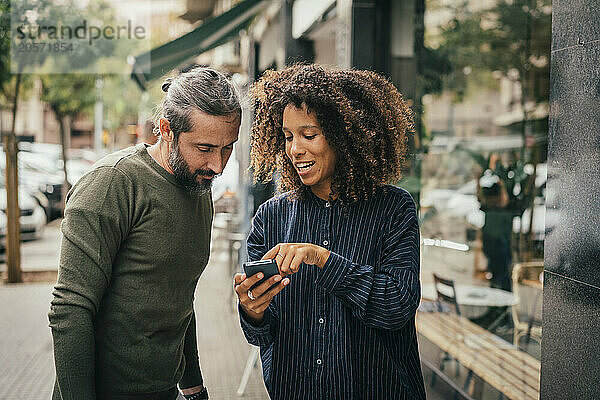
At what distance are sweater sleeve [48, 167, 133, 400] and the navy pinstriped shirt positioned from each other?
45cm

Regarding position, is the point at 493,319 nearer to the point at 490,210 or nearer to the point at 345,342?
the point at 490,210

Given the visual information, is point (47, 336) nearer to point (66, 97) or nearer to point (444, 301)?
point (66, 97)

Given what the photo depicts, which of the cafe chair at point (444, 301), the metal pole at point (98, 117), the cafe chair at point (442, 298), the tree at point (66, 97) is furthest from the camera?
the metal pole at point (98, 117)

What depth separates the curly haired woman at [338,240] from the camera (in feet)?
6.52

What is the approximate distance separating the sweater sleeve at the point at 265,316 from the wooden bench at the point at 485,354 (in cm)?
198

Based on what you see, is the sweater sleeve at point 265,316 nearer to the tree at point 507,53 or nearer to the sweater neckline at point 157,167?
the sweater neckline at point 157,167

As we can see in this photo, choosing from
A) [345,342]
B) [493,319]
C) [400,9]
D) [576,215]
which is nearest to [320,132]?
[345,342]

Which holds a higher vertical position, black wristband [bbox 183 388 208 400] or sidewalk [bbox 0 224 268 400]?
black wristband [bbox 183 388 208 400]

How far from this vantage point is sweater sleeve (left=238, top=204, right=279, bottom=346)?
2029 mm

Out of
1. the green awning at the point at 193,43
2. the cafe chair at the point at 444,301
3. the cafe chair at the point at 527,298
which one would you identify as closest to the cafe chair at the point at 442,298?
the cafe chair at the point at 444,301

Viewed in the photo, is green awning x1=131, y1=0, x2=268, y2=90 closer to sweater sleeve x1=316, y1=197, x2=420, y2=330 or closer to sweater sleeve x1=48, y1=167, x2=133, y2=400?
sweater sleeve x1=48, y1=167, x2=133, y2=400

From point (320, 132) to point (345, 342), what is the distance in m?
0.63

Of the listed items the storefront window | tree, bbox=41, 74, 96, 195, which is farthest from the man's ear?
tree, bbox=41, 74, 96, 195

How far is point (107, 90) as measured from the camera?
6.64 meters
